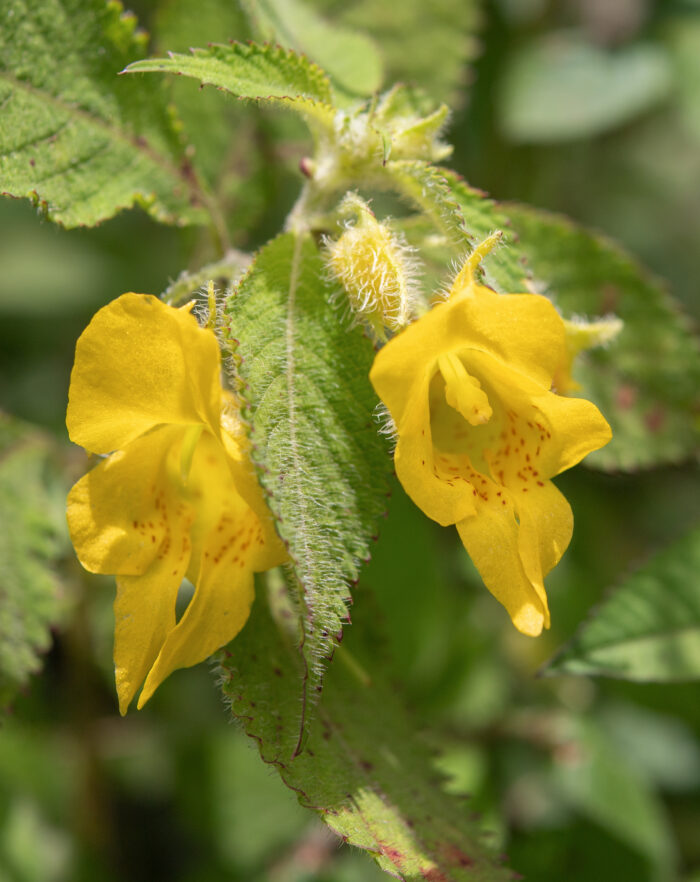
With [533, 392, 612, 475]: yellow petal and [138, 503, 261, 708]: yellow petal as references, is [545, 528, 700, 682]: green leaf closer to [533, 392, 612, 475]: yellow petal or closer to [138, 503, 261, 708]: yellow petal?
[533, 392, 612, 475]: yellow petal

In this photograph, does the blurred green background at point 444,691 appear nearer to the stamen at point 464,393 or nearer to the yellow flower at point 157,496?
the yellow flower at point 157,496

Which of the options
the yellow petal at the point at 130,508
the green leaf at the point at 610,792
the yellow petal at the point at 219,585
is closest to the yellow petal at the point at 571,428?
the yellow petal at the point at 219,585

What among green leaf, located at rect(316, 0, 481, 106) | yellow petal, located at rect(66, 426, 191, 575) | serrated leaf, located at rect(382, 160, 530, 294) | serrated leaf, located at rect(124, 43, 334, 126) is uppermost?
serrated leaf, located at rect(124, 43, 334, 126)

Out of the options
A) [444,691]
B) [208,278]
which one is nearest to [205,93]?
[208,278]

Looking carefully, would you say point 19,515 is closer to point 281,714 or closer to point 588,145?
point 281,714

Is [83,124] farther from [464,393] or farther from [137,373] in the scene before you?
[464,393]

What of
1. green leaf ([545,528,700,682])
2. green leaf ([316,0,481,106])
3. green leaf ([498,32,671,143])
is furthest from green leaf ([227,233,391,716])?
green leaf ([498,32,671,143])

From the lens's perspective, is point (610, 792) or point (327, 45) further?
point (610, 792)
